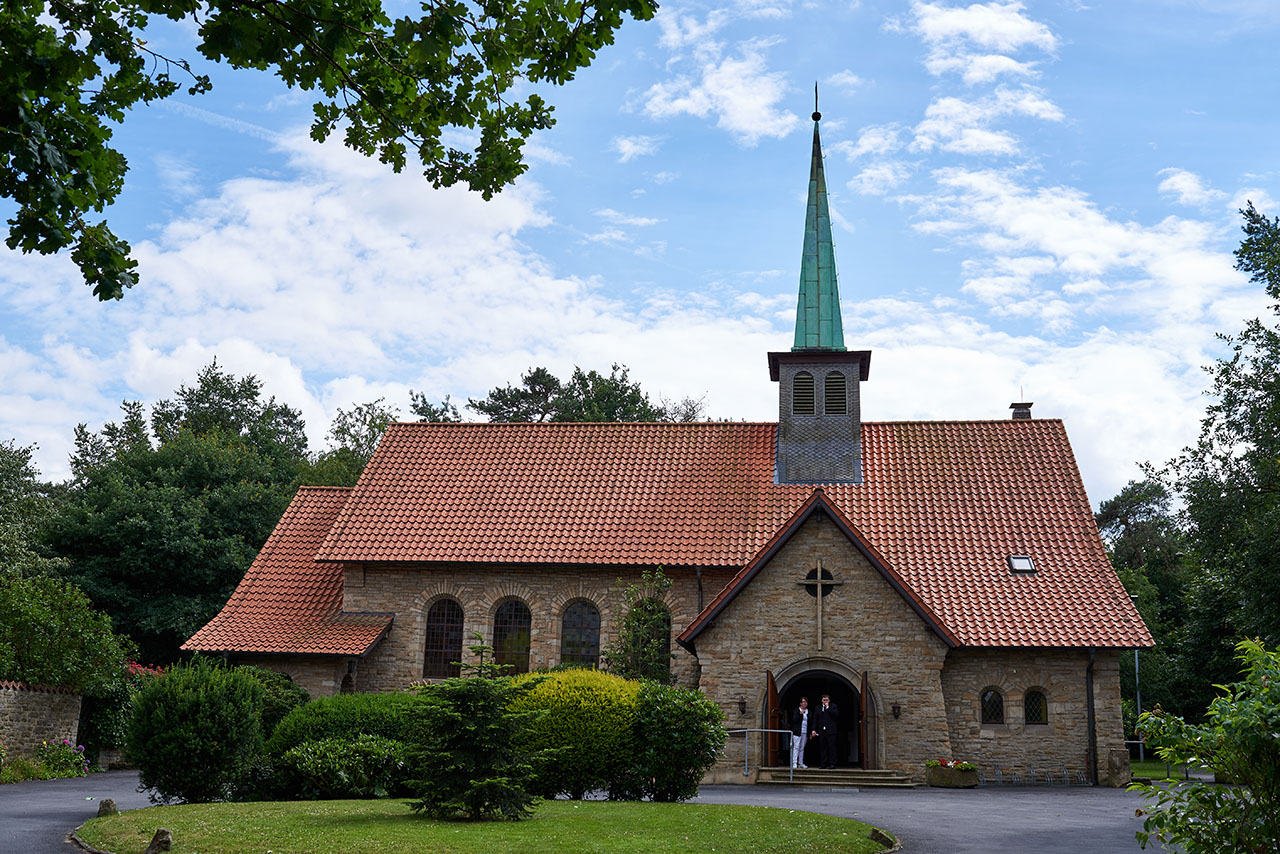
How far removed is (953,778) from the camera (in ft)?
74.3

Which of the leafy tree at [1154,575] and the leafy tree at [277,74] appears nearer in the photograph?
the leafy tree at [277,74]

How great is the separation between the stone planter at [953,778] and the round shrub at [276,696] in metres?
13.1

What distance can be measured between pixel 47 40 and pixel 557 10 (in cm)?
311

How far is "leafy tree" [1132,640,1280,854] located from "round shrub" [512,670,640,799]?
10574 millimetres

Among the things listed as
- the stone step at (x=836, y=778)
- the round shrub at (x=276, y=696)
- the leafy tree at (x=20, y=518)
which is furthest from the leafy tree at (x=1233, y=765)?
the leafy tree at (x=20, y=518)

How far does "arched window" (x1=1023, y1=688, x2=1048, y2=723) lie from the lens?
954 inches

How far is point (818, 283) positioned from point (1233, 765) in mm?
24694

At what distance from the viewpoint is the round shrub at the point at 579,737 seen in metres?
17.4

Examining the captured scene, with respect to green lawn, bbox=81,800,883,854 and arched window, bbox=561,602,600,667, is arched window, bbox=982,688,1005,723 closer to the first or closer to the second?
arched window, bbox=561,602,600,667

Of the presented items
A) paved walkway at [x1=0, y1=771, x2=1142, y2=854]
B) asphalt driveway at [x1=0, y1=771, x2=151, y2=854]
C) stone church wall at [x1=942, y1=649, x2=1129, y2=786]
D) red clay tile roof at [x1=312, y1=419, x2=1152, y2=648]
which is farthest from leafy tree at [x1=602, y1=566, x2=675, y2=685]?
asphalt driveway at [x1=0, y1=771, x2=151, y2=854]

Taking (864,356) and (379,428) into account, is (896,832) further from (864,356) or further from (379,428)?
(379,428)

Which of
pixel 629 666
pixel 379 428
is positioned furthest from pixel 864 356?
pixel 379 428

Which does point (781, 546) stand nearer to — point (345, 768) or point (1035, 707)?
point (1035, 707)

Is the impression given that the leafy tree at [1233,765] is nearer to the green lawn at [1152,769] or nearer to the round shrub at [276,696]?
the round shrub at [276,696]
